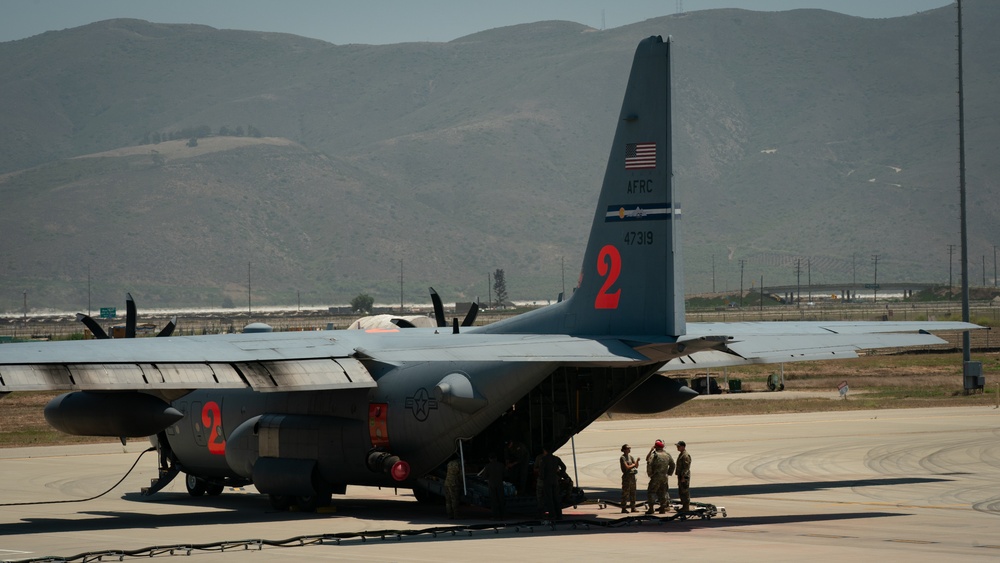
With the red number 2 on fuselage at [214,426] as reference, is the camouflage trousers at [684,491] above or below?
below

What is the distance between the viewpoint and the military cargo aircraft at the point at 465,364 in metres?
23.7

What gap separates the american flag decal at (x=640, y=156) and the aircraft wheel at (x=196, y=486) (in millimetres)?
13910

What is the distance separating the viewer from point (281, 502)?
27.7 m

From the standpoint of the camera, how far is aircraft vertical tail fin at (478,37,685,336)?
81.9 feet

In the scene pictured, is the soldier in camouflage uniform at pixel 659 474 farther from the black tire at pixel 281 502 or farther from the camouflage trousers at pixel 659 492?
the black tire at pixel 281 502

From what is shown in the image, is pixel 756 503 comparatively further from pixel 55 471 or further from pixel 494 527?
pixel 55 471

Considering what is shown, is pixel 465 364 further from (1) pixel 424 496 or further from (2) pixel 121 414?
(2) pixel 121 414

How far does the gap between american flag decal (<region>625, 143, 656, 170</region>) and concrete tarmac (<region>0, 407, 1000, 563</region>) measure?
6.05 meters

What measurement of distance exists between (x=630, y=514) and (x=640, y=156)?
7269mm

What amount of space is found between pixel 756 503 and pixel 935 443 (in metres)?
13.7

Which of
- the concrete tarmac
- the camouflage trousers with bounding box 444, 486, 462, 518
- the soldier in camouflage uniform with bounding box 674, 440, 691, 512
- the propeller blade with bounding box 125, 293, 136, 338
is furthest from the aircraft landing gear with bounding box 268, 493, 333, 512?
the soldier in camouflage uniform with bounding box 674, 440, 691, 512

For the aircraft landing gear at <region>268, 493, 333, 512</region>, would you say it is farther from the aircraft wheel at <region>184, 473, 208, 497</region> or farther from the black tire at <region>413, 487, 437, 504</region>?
the aircraft wheel at <region>184, 473, 208, 497</region>

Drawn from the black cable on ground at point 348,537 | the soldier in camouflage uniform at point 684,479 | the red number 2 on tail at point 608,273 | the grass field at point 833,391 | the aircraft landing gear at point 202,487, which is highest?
the red number 2 on tail at point 608,273

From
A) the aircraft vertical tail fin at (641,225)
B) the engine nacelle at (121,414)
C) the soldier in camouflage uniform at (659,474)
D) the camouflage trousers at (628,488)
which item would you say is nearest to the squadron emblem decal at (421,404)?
the aircraft vertical tail fin at (641,225)
